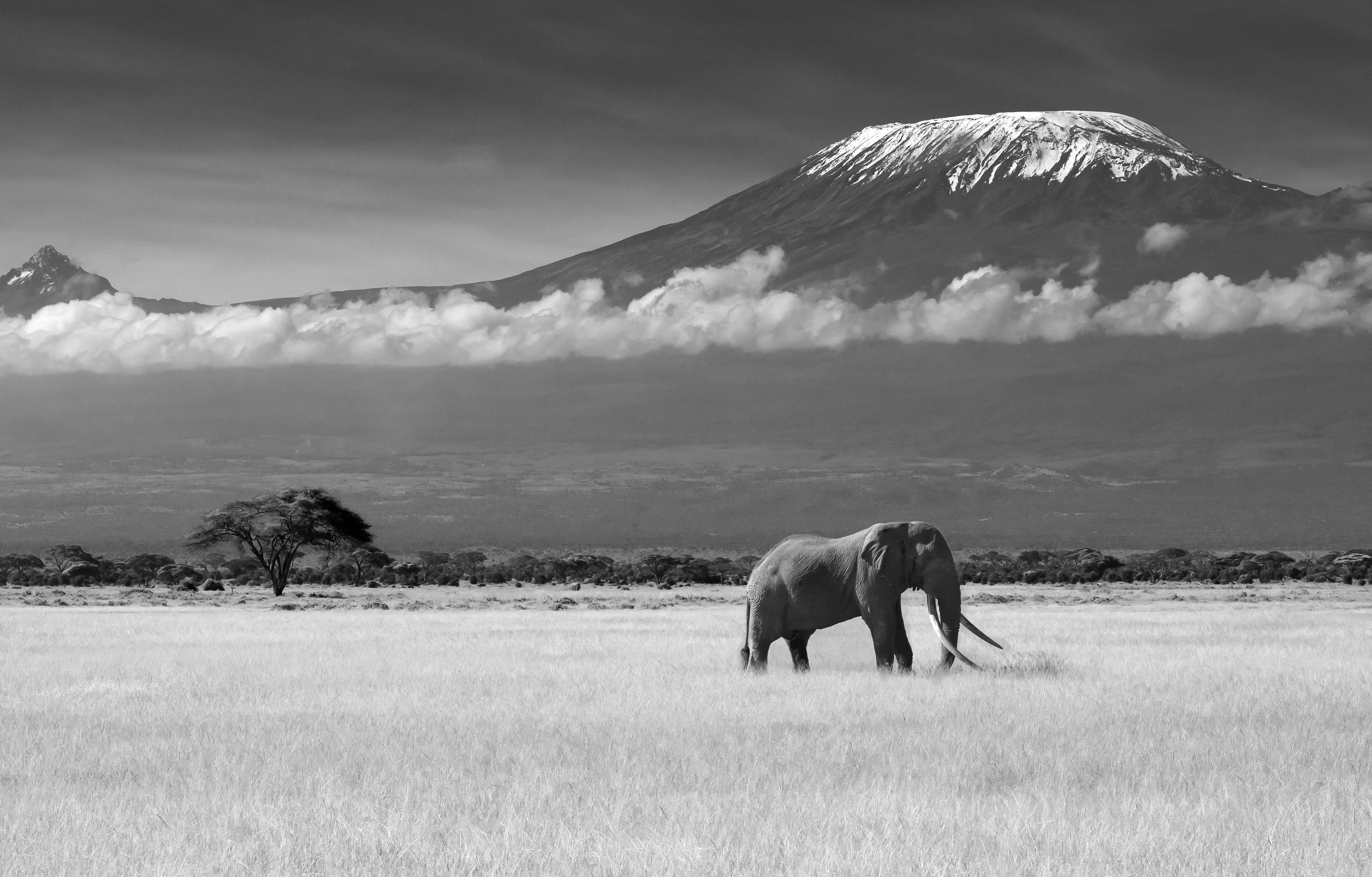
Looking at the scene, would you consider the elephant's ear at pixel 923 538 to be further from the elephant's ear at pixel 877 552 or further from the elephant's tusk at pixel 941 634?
the elephant's tusk at pixel 941 634

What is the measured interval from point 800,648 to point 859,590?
5.04 ft

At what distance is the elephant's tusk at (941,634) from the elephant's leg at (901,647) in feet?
1.32

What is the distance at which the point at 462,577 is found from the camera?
8256cm

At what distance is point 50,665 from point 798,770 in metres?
14.6

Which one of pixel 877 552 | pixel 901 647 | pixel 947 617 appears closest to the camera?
pixel 877 552

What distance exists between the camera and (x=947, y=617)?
21.0m

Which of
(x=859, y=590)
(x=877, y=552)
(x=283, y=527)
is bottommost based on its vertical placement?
(x=859, y=590)

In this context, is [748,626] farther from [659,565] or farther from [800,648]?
[659,565]

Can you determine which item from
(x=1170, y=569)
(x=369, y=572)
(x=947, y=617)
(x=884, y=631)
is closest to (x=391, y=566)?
(x=369, y=572)

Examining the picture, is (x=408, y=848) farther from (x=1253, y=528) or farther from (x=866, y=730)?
(x=1253, y=528)

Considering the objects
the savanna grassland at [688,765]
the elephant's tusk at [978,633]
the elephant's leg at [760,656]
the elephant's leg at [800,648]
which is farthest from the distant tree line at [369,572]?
the elephant's tusk at [978,633]

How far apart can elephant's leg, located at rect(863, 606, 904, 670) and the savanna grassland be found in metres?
0.57

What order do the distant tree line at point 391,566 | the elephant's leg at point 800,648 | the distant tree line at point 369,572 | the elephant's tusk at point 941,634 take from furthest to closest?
the distant tree line at point 369,572, the distant tree line at point 391,566, the elephant's leg at point 800,648, the elephant's tusk at point 941,634

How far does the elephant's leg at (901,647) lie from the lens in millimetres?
20672
